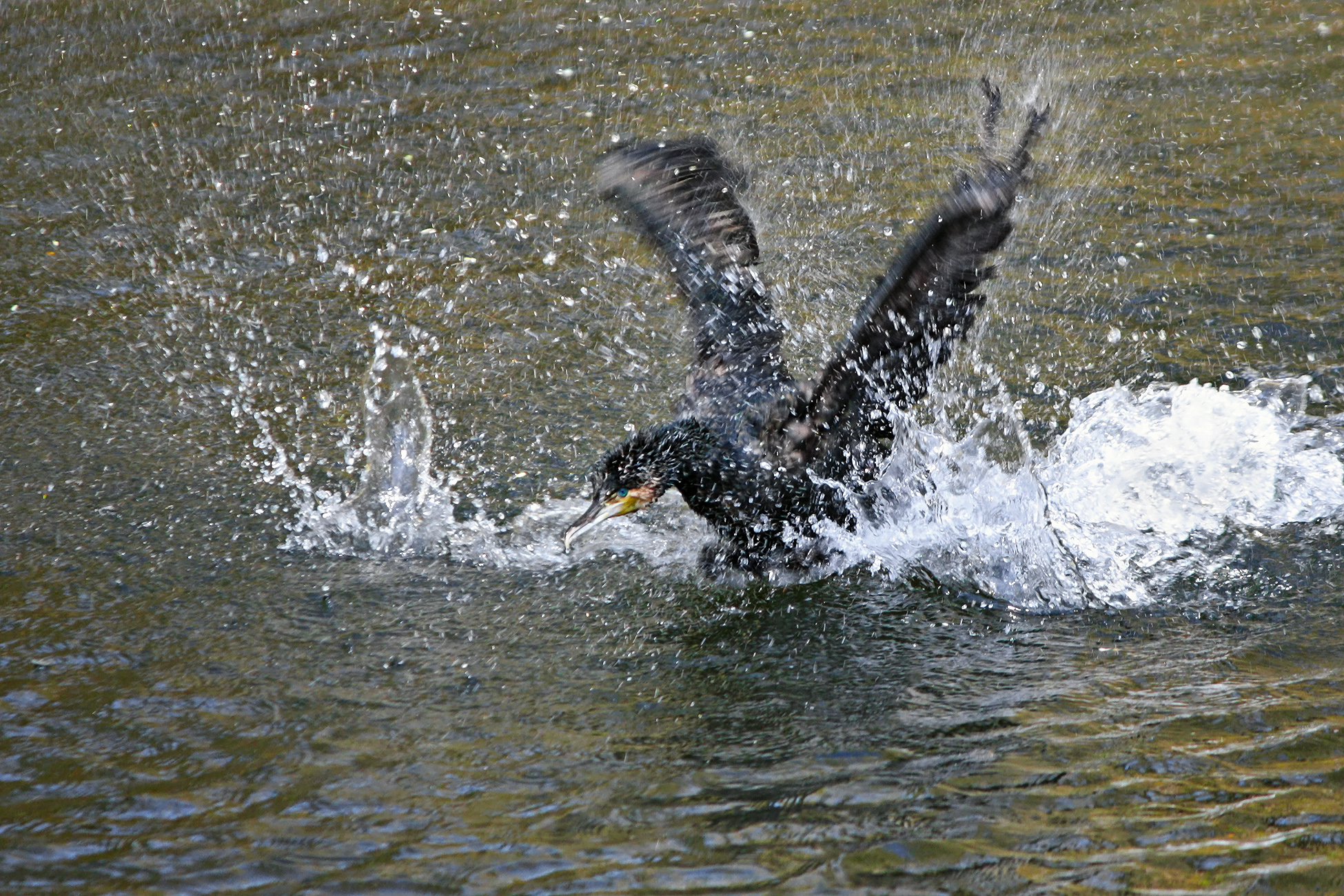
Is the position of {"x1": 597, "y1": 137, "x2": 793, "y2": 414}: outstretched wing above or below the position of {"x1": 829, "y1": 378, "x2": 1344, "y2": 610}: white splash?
above

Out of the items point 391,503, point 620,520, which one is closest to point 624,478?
point 620,520

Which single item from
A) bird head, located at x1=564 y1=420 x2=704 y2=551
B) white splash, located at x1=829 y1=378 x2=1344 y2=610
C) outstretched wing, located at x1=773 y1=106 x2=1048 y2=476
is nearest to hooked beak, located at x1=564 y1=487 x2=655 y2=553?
bird head, located at x1=564 y1=420 x2=704 y2=551

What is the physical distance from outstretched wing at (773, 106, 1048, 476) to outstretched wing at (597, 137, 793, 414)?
61 centimetres

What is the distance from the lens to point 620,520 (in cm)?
511

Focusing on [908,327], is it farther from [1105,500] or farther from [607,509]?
[1105,500]

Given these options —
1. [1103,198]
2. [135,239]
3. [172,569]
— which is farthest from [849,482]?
[135,239]

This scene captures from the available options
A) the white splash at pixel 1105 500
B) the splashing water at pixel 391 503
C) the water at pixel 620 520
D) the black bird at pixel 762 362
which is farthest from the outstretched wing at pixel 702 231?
the splashing water at pixel 391 503

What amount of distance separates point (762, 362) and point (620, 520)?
35.0 inches

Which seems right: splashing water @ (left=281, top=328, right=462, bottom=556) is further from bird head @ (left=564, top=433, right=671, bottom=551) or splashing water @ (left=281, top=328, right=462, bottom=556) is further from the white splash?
the white splash

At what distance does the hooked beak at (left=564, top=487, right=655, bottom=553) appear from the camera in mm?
4438

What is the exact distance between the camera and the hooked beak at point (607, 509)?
4.44 metres

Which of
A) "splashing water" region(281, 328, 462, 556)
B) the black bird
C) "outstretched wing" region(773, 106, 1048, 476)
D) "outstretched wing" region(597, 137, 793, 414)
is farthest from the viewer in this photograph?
"outstretched wing" region(597, 137, 793, 414)

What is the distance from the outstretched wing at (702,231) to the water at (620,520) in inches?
29.4

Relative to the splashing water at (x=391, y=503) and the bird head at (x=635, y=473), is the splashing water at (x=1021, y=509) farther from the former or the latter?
the bird head at (x=635, y=473)
